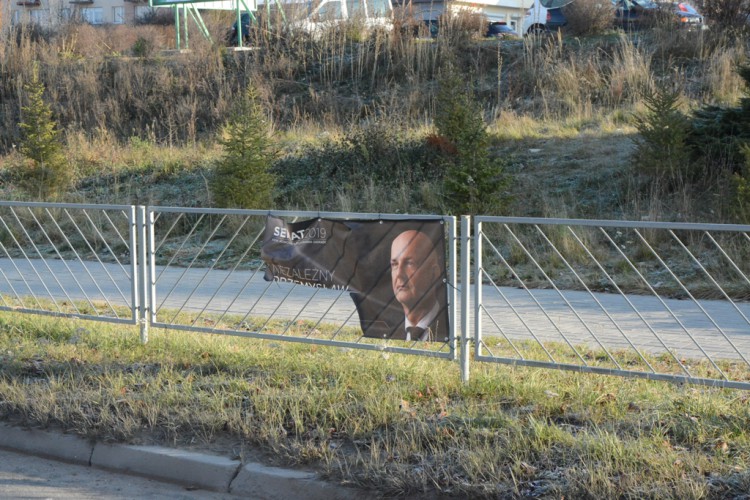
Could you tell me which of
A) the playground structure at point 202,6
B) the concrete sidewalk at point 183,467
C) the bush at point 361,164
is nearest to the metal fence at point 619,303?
the concrete sidewalk at point 183,467

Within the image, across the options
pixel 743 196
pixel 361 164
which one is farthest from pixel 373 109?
pixel 743 196

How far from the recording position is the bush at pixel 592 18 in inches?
910

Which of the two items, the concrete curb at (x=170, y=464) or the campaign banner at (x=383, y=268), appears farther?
the campaign banner at (x=383, y=268)

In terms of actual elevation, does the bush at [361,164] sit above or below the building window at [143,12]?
below

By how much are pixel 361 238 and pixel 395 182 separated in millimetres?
8454

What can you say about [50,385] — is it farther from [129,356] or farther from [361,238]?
[361,238]

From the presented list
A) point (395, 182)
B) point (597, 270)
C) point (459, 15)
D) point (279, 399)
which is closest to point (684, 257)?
point (597, 270)

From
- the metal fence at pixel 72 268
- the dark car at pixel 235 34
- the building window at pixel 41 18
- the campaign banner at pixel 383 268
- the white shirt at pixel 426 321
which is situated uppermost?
the building window at pixel 41 18

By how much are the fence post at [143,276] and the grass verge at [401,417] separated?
0.24 meters

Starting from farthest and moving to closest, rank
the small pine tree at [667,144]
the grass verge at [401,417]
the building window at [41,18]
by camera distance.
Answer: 1. the building window at [41,18]
2. the small pine tree at [667,144]
3. the grass verge at [401,417]

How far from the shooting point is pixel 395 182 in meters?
14.4

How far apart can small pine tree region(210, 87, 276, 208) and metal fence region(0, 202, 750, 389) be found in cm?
41

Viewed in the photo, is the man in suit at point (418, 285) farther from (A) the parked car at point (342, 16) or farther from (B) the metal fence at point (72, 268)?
(A) the parked car at point (342, 16)

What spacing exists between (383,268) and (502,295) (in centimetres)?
85
